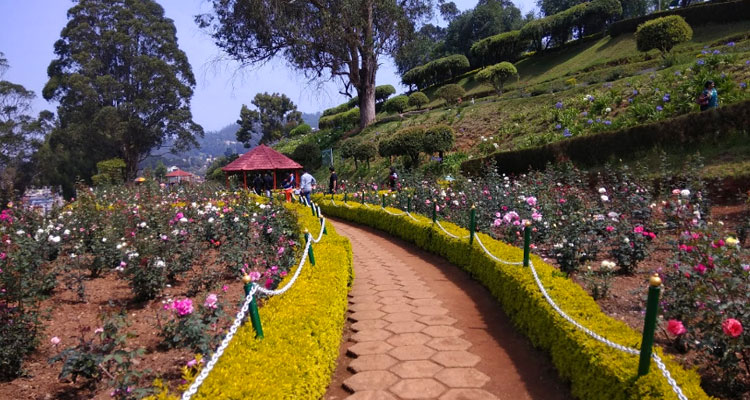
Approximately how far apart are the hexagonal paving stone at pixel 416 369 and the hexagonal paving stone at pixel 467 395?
0.29m

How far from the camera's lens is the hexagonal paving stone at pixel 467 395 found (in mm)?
3205

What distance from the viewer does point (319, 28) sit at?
25281mm

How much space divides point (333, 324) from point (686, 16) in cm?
3428

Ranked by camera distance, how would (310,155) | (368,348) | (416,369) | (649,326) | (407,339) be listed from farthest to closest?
(310,155) → (407,339) → (368,348) → (416,369) → (649,326)

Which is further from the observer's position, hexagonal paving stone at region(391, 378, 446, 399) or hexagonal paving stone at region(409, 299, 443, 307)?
hexagonal paving stone at region(409, 299, 443, 307)

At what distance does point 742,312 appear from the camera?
9.07 feet

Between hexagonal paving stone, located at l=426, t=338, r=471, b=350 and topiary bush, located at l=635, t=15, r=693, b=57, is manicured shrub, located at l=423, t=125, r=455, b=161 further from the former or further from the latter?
hexagonal paving stone, located at l=426, t=338, r=471, b=350

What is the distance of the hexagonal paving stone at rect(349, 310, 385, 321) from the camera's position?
4.97 metres

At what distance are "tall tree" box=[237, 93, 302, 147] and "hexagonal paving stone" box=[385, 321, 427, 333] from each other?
234ft

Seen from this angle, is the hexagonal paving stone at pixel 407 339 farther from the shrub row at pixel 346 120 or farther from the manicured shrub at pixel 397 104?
the manicured shrub at pixel 397 104

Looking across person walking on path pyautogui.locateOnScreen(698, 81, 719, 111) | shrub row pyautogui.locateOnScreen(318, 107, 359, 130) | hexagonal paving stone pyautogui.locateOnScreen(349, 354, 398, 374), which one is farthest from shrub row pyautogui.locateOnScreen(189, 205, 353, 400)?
shrub row pyautogui.locateOnScreen(318, 107, 359, 130)

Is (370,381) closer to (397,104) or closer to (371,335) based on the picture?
(371,335)

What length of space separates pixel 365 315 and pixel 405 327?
0.63m

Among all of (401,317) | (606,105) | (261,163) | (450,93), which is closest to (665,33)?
(606,105)
